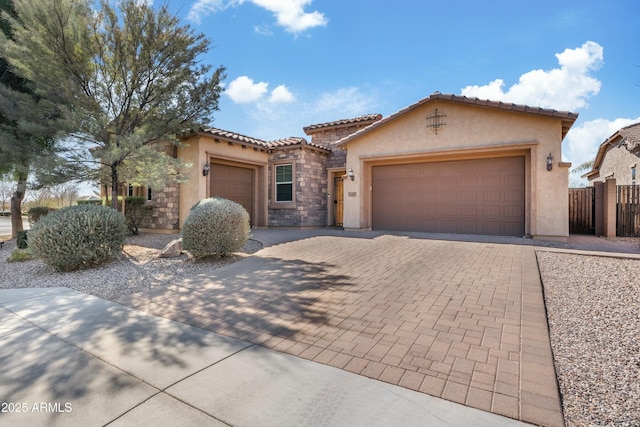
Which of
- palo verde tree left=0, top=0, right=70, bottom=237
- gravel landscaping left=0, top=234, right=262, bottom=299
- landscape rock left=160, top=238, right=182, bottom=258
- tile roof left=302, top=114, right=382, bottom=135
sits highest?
tile roof left=302, top=114, right=382, bottom=135

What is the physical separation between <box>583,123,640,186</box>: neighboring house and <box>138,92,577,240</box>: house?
5.96 metres

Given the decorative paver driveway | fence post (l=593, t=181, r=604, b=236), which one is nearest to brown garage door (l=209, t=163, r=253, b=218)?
the decorative paver driveway

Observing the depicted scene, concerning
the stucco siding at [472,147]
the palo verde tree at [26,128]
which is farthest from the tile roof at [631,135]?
the palo verde tree at [26,128]

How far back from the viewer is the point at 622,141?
1484 cm

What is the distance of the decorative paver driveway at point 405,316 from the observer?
2406 millimetres

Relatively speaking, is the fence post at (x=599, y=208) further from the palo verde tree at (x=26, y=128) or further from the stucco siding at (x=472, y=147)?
the palo verde tree at (x=26, y=128)

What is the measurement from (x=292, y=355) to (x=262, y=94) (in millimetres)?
15651

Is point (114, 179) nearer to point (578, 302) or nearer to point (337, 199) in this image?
point (337, 199)

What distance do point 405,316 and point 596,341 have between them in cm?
180

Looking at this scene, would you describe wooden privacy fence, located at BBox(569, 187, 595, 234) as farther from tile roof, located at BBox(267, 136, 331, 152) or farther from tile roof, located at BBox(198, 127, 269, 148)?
tile roof, located at BBox(198, 127, 269, 148)

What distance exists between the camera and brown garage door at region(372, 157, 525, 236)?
10.3m

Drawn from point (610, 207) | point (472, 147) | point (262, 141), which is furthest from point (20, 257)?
point (610, 207)

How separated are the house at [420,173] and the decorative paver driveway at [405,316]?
12.8ft

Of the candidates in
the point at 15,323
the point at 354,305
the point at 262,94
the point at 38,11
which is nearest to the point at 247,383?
Result: the point at 354,305
